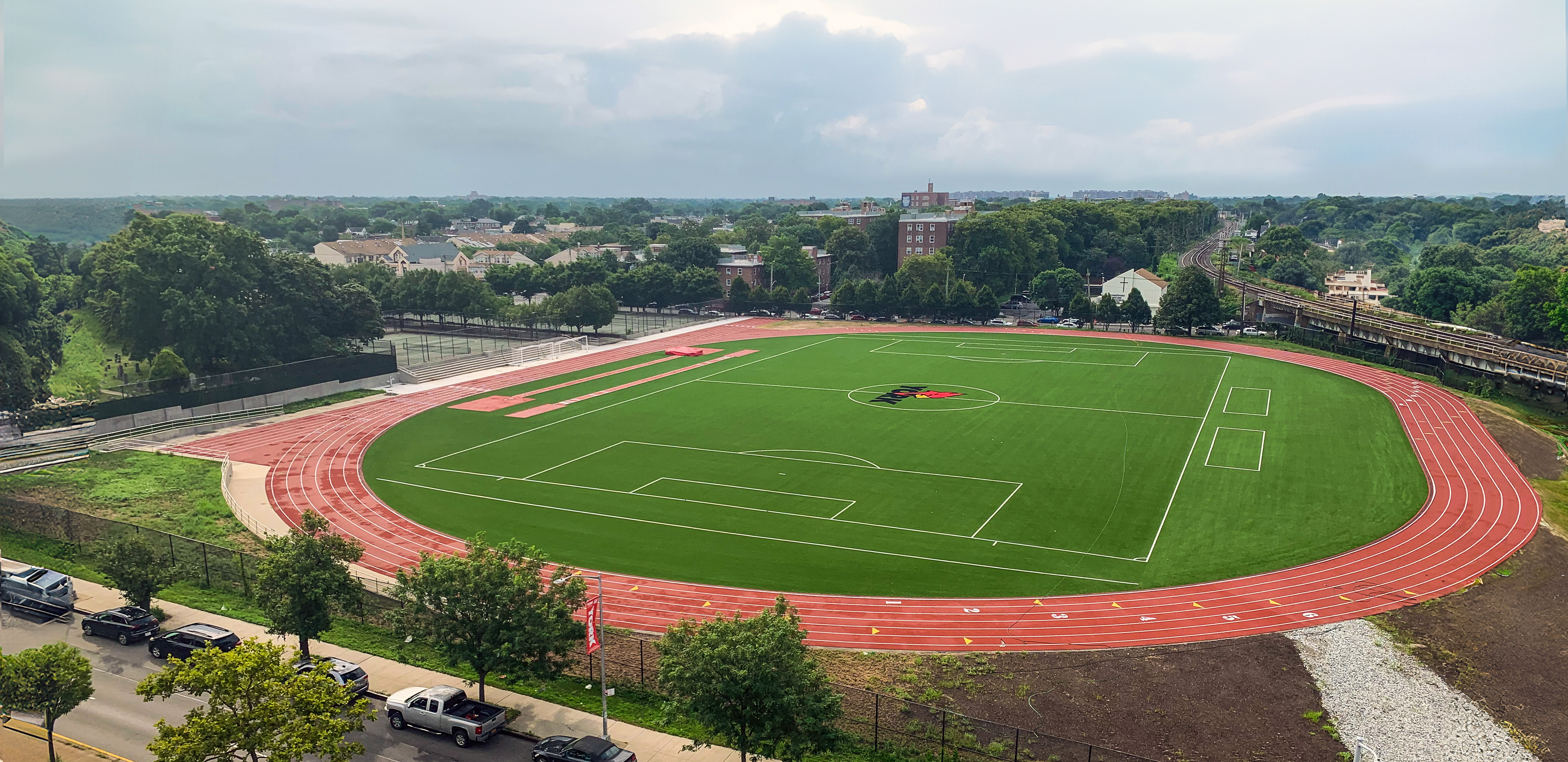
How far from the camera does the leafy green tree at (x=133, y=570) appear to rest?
2775 cm

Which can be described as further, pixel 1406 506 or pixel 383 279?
pixel 383 279

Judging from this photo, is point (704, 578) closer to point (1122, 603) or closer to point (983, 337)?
point (1122, 603)

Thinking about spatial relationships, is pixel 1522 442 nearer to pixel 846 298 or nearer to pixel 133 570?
pixel 133 570

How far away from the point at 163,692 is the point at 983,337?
82730 mm

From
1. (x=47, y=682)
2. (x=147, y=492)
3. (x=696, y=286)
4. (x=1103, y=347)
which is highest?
(x=696, y=286)

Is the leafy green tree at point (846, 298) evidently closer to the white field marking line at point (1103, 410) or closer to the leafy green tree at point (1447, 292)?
the white field marking line at point (1103, 410)

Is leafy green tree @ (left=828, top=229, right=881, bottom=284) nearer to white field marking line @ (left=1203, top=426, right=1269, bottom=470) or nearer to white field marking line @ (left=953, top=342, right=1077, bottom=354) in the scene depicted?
white field marking line @ (left=953, top=342, right=1077, bottom=354)

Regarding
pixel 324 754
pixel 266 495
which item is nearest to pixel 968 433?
pixel 266 495

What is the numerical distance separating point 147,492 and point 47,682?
25.8 metres

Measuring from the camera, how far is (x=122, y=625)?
2775 centimetres

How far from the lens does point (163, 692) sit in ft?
57.8

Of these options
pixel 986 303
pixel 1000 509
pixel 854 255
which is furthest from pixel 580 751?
pixel 854 255

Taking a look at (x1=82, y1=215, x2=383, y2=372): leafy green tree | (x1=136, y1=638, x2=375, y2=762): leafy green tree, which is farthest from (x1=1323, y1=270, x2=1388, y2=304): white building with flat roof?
(x1=136, y1=638, x2=375, y2=762): leafy green tree

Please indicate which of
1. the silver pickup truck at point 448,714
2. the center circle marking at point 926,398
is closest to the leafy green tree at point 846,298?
the center circle marking at point 926,398
